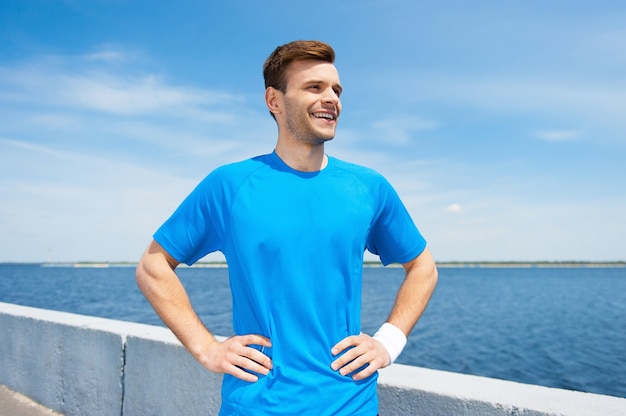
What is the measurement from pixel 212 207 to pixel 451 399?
1710mm

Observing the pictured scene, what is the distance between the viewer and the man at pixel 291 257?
72.7 inches

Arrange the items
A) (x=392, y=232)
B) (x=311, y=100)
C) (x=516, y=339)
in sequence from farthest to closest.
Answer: (x=516, y=339), (x=392, y=232), (x=311, y=100)

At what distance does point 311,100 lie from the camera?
78.4 inches

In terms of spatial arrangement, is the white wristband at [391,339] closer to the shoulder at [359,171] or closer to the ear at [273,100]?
the shoulder at [359,171]

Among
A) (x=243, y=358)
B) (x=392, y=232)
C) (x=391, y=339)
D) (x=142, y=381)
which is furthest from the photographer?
(x=142, y=381)

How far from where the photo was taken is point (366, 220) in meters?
2.02

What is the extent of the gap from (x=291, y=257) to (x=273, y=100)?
0.70 metres

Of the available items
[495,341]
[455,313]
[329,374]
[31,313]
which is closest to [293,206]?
[329,374]

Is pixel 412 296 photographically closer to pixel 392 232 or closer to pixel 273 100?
pixel 392 232

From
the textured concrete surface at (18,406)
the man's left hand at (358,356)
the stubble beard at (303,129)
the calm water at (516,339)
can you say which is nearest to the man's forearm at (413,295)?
the man's left hand at (358,356)

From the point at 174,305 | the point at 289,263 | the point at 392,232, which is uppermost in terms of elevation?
the point at 392,232

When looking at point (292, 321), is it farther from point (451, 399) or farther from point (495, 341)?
point (495, 341)

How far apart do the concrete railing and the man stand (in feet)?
2.87

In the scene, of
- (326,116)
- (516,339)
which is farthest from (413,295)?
(516,339)
